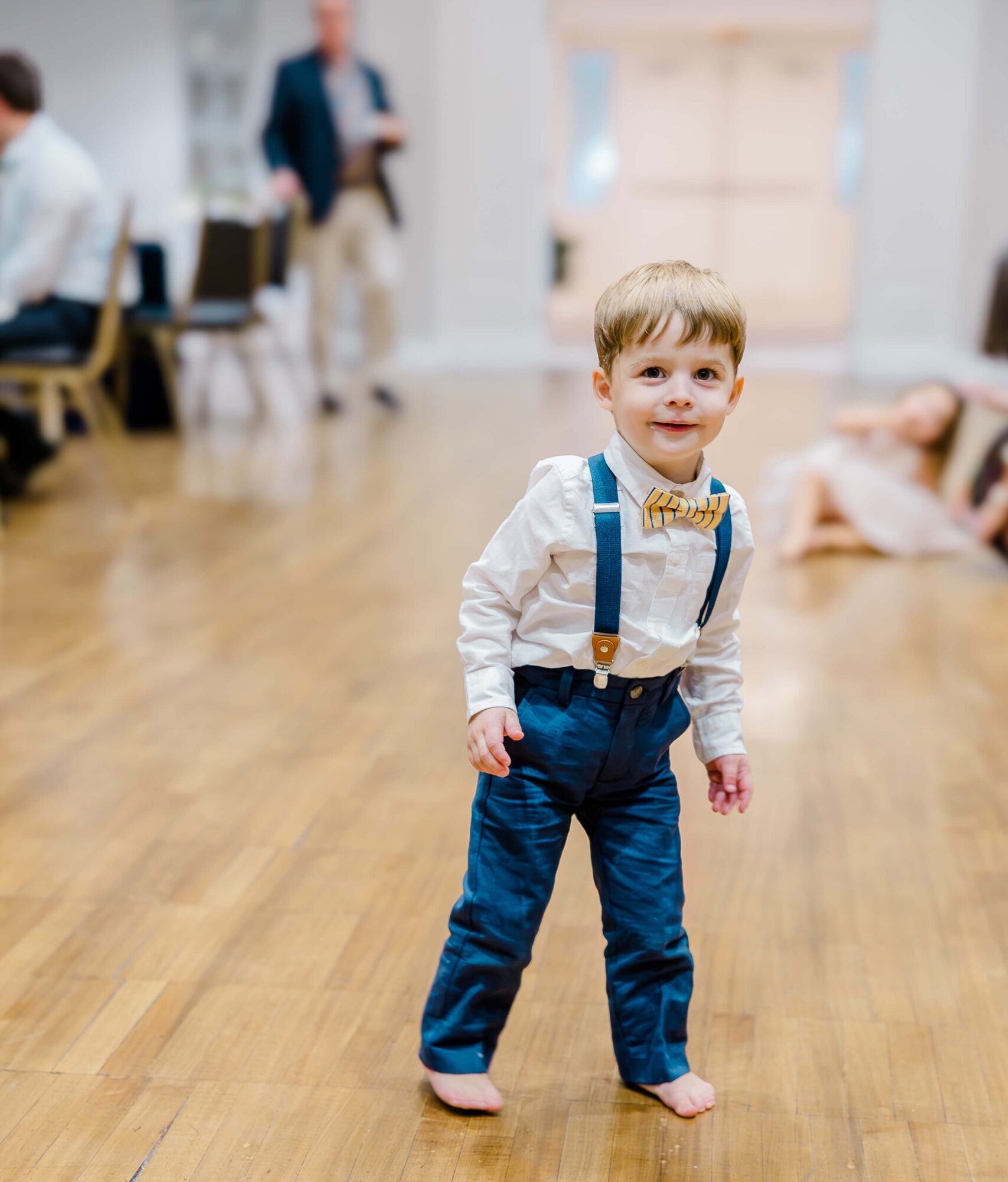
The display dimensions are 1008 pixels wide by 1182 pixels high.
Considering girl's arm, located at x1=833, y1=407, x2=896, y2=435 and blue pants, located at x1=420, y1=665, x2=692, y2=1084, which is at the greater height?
blue pants, located at x1=420, y1=665, x2=692, y2=1084

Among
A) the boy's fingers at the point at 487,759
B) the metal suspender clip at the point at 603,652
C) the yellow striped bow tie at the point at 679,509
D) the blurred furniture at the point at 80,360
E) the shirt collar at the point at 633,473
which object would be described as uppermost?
the shirt collar at the point at 633,473

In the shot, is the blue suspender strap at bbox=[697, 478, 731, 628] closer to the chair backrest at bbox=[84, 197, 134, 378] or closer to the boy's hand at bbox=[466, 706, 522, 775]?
the boy's hand at bbox=[466, 706, 522, 775]

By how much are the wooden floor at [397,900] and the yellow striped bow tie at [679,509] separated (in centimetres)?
58

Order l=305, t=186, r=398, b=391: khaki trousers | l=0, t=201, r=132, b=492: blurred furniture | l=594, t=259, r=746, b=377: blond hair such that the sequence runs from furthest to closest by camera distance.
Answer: l=305, t=186, r=398, b=391: khaki trousers < l=0, t=201, r=132, b=492: blurred furniture < l=594, t=259, r=746, b=377: blond hair

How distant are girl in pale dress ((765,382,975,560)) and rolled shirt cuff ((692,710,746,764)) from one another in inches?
97.9

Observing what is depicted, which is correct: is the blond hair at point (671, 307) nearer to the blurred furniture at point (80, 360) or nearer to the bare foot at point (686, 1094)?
the bare foot at point (686, 1094)

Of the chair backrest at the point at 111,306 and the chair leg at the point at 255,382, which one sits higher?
the chair backrest at the point at 111,306

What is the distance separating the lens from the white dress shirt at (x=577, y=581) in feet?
4.02

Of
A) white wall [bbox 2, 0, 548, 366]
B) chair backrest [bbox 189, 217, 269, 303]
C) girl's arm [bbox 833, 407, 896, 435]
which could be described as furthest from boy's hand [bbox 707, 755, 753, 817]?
white wall [bbox 2, 0, 548, 366]

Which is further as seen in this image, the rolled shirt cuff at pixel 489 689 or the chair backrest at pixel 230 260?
the chair backrest at pixel 230 260

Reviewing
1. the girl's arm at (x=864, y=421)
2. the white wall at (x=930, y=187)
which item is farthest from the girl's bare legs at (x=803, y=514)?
the white wall at (x=930, y=187)

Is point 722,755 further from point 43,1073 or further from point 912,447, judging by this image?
point 912,447

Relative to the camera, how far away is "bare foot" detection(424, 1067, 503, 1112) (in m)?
1.36

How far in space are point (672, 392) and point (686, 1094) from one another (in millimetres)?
677
